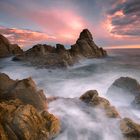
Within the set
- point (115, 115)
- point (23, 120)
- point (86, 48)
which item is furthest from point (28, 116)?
point (86, 48)

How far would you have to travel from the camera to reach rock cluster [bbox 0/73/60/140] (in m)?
12.1

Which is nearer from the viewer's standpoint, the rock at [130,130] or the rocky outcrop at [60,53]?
the rock at [130,130]

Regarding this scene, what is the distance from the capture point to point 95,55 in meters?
87.6

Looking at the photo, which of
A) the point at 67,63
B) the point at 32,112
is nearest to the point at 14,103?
the point at 32,112

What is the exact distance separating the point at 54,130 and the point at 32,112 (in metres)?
1.90

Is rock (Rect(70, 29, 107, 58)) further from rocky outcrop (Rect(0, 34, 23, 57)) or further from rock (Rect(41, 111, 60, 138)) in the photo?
rock (Rect(41, 111, 60, 138))

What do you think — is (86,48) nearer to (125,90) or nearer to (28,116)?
(125,90)

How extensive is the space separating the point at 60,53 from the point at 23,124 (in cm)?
5247

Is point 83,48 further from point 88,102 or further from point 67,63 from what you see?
point 88,102

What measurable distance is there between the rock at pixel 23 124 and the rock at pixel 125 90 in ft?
40.1

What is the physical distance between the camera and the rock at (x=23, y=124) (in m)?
12.1

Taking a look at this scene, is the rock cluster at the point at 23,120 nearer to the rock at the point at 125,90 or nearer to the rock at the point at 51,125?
the rock at the point at 51,125

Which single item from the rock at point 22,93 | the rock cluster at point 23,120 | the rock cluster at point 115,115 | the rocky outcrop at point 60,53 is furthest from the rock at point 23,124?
the rocky outcrop at point 60,53

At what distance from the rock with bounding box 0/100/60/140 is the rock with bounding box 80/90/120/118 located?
201 inches
